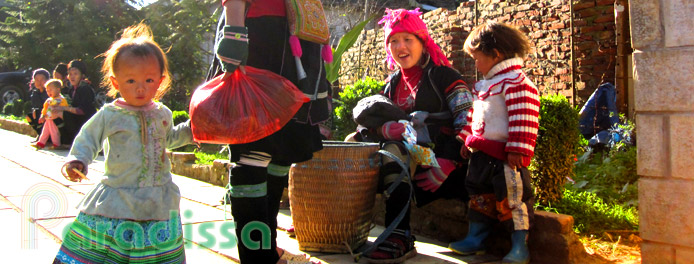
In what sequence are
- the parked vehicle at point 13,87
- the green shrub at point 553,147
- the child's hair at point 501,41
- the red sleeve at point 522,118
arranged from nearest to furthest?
1. the red sleeve at point 522,118
2. the child's hair at point 501,41
3. the green shrub at point 553,147
4. the parked vehicle at point 13,87

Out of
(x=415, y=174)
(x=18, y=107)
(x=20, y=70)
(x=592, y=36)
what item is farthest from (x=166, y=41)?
(x=415, y=174)

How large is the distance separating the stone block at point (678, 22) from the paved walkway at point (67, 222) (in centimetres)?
141

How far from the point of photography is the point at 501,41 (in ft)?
10.4

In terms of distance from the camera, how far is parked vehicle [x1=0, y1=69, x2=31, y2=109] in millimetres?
18688

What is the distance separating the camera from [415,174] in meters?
3.47

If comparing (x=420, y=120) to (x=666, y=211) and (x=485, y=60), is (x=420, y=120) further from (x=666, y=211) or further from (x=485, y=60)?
(x=666, y=211)

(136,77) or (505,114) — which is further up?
(136,77)

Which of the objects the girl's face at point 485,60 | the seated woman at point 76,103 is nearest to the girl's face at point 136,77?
the girl's face at point 485,60

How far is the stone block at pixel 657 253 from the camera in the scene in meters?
2.71

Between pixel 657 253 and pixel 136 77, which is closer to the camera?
pixel 136 77

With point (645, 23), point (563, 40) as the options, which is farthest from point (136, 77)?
point (563, 40)

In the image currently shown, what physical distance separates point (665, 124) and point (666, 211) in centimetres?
40

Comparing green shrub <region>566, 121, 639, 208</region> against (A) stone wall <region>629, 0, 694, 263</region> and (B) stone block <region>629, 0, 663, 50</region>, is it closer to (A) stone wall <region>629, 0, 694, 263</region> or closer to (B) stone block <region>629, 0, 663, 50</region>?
(A) stone wall <region>629, 0, 694, 263</region>

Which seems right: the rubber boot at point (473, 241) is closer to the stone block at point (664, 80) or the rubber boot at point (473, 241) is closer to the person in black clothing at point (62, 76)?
the stone block at point (664, 80)
